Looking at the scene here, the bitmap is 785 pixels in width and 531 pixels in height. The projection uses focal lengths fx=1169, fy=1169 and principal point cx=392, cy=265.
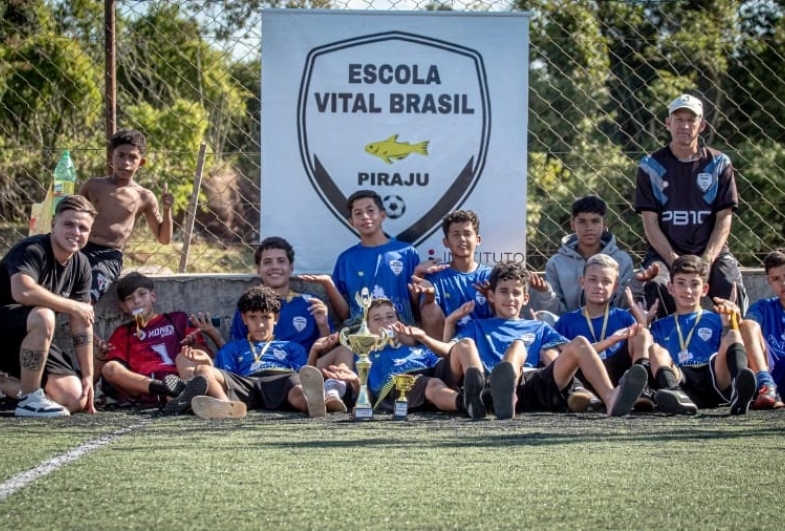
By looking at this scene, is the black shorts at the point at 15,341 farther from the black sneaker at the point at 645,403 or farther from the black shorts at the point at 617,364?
the black sneaker at the point at 645,403

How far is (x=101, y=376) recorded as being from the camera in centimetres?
648

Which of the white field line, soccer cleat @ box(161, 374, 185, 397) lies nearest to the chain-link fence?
soccer cleat @ box(161, 374, 185, 397)

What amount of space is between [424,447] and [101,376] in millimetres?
2673

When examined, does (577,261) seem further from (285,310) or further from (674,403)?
(285,310)

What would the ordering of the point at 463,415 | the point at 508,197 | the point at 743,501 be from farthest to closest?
the point at 508,197 < the point at 463,415 < the point at 743,501

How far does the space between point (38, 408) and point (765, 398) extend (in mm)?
3546

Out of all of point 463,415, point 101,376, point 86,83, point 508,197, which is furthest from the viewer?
point 86,83

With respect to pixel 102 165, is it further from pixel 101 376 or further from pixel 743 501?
pixel 743 501

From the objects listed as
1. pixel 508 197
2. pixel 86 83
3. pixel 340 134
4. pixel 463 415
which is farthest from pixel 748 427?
pixel 86 83

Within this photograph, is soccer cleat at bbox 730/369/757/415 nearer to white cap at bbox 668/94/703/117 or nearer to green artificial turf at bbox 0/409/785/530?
green artificial turf at bbox 0/409/785/530

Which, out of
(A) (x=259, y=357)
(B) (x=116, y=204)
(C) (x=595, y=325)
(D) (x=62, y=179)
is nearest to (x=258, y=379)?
(A) (x=259, y=357)

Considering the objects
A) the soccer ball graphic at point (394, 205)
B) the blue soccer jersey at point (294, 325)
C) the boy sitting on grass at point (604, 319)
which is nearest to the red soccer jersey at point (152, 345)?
the blue soccer jersey at point (294, 325)

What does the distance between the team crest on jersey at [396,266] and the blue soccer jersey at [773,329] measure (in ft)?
6.40

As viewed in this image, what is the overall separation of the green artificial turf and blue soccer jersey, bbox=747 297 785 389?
3.52ft
